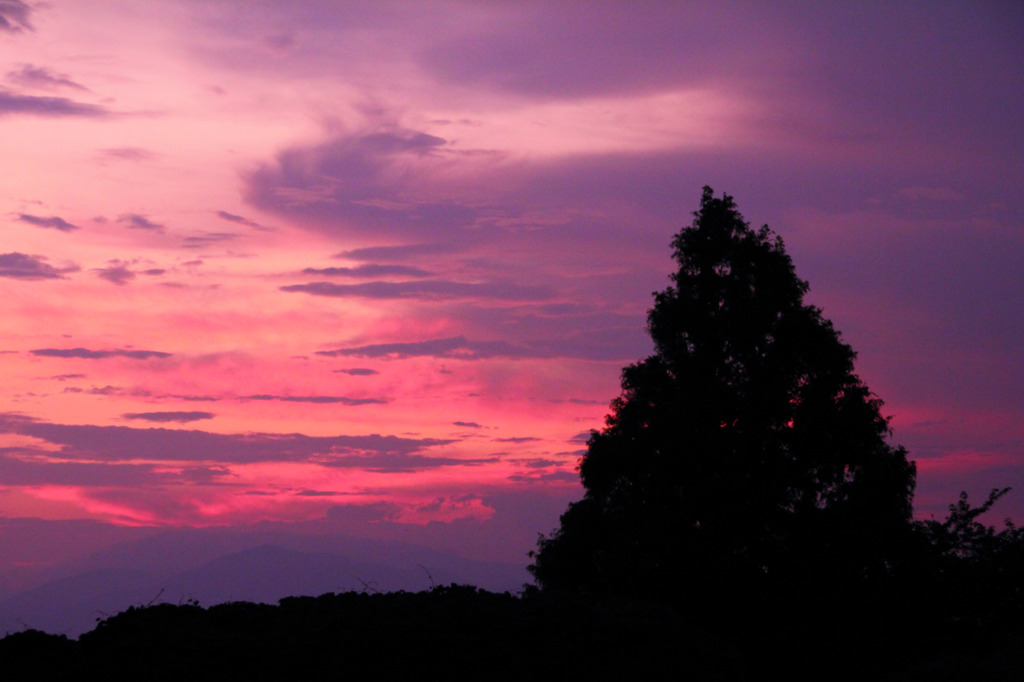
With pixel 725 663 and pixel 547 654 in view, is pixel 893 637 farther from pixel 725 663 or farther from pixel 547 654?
pixel 547 654

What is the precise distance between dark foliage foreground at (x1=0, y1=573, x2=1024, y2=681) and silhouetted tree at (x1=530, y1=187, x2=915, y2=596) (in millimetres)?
6570

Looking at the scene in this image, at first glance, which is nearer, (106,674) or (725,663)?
(106,674)

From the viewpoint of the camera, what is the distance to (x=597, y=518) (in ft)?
97.4

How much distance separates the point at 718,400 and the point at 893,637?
27.9ft

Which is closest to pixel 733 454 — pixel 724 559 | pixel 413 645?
pixel 724 559

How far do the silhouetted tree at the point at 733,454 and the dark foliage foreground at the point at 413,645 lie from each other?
657 centimetres

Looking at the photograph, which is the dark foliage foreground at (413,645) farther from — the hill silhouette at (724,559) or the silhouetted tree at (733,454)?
the silhouetted tree at (733,454)

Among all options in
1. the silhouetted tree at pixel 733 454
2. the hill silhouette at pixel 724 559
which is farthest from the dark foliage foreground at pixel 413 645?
the silhouetted tree at pixel 733 454

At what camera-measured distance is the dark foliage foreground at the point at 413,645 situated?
15.0 m

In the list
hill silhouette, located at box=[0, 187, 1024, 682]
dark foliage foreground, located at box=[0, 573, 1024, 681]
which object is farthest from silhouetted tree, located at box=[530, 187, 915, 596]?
dark foliage foreground, located at box=[0, 573, 1024, 681]

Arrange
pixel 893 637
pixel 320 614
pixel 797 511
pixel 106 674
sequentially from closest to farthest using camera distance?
pixel 106 674, pixel 320 614, pixel 893 637, pixel 797 511

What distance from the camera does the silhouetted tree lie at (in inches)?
1033

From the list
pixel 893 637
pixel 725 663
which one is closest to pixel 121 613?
pixel 725 663

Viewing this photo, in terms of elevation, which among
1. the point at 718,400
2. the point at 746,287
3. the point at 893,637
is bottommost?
the point at 893,637
